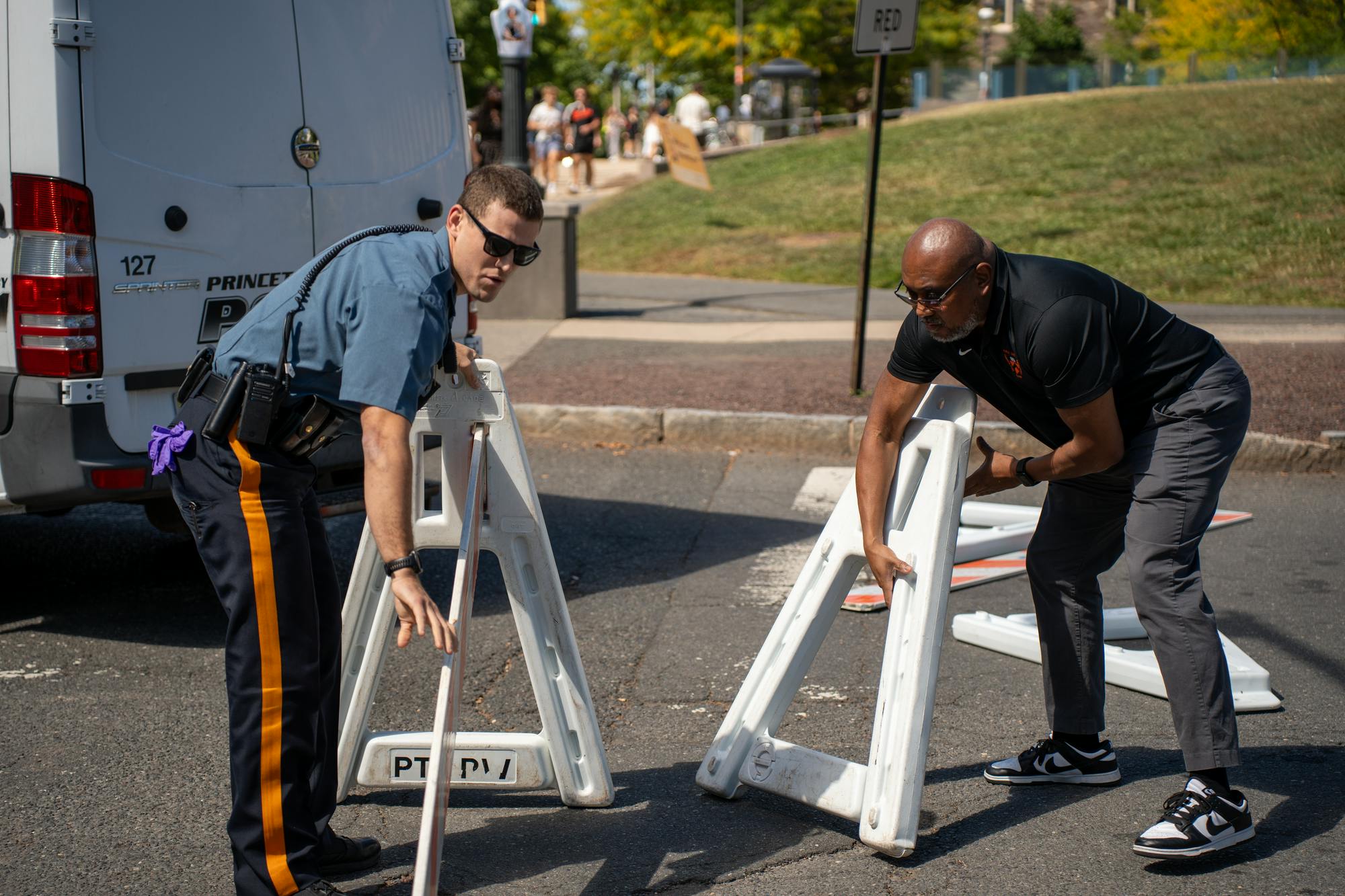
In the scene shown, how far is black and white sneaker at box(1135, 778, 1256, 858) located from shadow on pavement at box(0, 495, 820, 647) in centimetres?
278

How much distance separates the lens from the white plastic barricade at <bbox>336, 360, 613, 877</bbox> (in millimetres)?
3490

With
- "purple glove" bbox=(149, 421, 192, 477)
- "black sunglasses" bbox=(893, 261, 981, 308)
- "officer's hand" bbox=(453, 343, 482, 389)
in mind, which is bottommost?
"purple glove" bbox=(149, 421, 192, 477)

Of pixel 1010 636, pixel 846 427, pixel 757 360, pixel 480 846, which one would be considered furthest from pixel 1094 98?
pixel 480 846

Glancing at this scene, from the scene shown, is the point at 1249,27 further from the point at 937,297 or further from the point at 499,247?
the point at 499,247

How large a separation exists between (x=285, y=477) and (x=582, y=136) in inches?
939

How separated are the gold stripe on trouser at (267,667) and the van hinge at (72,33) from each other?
2186 mm

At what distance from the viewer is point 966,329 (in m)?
3.41

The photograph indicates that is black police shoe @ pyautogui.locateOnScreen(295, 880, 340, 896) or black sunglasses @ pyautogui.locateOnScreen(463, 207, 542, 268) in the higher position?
black sunglasses @ pyautogui.locateOnScreen(463, 207, 542, 268)

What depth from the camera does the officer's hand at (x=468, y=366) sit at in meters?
3.35

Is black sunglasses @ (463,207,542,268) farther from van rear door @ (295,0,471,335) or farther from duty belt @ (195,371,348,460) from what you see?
van rear door @ (295,0,471,335)

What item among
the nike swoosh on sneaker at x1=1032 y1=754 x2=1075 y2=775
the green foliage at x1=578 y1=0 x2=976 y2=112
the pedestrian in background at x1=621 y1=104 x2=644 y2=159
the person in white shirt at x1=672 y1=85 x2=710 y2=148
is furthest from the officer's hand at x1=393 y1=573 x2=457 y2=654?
the green foliage at x1=578 y1=0 x2=976 y2=112

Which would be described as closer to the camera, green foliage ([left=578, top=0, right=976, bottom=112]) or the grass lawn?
the grass lawn

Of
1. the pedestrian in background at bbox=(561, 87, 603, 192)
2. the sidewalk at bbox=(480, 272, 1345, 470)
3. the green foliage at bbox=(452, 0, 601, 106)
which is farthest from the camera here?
the green foliage at bbox=(452, 0, 601, 106)

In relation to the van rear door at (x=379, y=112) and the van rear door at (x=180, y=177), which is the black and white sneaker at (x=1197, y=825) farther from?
the van rear door at (x=379, y=112)
